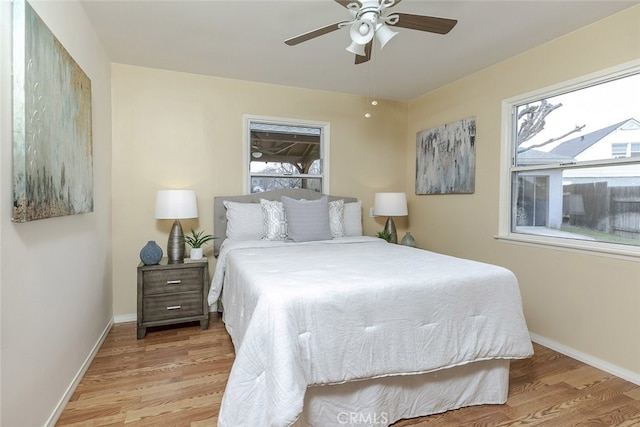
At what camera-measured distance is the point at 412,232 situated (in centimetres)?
424

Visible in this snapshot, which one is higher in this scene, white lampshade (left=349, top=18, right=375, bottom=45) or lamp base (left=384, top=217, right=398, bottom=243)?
white lampshade (left=349, top=18, right=375, bottom=45)

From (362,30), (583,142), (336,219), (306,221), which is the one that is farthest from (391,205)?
(362,30)

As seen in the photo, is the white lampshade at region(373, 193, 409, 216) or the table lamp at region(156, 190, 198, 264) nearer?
the table lamp at region(156, 190, 198, 264)

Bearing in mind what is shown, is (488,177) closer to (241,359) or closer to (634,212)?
(634,212)

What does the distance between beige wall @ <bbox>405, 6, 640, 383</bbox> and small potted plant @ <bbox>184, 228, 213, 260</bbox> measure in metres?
2.57

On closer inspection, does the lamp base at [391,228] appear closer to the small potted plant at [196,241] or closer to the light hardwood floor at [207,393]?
the light hardwood floor at [207,393]

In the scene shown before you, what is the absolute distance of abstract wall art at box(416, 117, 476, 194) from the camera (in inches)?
132

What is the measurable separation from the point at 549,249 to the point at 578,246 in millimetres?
229

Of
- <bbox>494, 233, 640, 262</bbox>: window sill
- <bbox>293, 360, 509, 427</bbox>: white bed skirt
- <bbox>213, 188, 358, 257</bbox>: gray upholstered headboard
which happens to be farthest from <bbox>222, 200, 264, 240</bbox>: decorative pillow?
<bbox>494, 233, 640, 262</bbox>: window sill

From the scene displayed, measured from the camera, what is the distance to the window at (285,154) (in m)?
3.64

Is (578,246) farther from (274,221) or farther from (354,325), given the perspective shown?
(274,221)

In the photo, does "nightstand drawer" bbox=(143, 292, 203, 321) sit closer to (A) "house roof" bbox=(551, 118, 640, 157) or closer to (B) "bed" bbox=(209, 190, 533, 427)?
(B) "bed" bbox=(209, 190, 533, 427)

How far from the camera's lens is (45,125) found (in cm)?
150

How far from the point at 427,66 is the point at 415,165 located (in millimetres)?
1312
